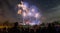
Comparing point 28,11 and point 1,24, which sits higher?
point 28,11

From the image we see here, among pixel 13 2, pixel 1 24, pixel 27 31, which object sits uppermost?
pixel 13 2

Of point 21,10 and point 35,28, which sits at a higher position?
point 21,10

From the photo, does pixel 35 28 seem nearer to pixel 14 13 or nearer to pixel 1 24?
pixel 14 13

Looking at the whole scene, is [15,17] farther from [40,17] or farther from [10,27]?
[40,17]

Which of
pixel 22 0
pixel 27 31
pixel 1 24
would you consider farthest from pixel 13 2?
pixel 27 31

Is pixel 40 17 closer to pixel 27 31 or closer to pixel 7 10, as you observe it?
pixel 27 31

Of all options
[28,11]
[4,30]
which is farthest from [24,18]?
[4,30]

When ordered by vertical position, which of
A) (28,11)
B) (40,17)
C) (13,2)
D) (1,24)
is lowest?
(1,24)
